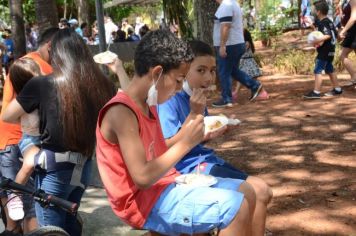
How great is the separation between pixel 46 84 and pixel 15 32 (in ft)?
31.5

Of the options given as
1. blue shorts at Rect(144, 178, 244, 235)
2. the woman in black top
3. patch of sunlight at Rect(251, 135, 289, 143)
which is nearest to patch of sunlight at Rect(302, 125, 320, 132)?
patch of sunlight at Rect(251, 135, 289, 143)

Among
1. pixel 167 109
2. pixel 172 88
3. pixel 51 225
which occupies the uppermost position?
pixel 172 88

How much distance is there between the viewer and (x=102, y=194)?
5156 millimetres

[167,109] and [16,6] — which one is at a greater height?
[16,6]

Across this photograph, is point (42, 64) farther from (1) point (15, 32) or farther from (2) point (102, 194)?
(1) point (15, 32)

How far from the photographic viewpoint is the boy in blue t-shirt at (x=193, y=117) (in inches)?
116

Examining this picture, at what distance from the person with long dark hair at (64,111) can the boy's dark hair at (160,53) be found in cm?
58

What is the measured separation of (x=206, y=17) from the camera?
987cm

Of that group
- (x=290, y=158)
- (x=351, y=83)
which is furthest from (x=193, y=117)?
(x=351, y=83)

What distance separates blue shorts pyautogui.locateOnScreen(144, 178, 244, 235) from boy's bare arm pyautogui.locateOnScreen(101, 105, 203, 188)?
0.19 meters

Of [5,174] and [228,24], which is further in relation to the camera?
[228,24]

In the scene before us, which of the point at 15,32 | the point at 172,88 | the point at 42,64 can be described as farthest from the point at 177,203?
the point at 15,32

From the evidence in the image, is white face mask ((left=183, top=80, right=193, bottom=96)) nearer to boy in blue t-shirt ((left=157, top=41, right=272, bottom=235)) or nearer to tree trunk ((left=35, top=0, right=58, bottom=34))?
boy in blue t-shirt ((left=157, top=41, right=272, bottom=235))

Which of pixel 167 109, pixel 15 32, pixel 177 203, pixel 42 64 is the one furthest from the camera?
pixel 15 32
